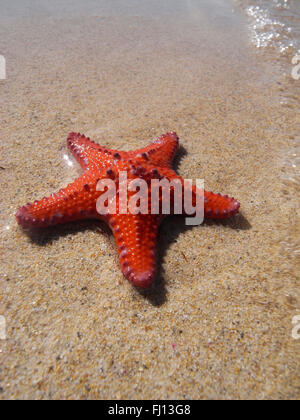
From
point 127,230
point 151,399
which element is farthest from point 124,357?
point 127,230

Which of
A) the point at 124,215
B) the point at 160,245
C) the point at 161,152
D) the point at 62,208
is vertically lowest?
the point at 160,245

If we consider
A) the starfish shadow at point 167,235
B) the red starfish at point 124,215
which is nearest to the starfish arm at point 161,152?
the red starfish at point 124,215

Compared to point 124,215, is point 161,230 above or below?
below

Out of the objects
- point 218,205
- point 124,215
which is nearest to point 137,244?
point 124,215

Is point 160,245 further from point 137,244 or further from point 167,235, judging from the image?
point 137,244

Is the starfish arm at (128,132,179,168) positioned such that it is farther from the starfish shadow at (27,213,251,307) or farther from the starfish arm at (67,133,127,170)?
the starfish shadow at (27,213,251,307)

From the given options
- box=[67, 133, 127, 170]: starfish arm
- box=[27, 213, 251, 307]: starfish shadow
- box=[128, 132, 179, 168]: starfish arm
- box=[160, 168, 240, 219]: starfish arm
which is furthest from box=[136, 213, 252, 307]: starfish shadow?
box=[67, 133, 127, 170]: starfish arm

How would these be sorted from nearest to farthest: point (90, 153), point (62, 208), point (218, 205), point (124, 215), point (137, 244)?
1. point (137, 244)
2. point (124, 215)
3. point (62, 208)
4. point (218, 205)
5. point (90, 153)
